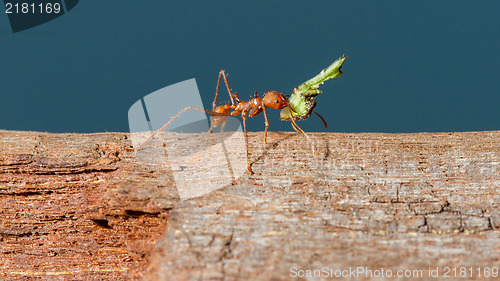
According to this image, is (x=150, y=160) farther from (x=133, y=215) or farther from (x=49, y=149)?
(x=49, y=149)

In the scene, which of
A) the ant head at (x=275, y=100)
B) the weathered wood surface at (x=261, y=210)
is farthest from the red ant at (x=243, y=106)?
the weathered wood surface at (x=261, y=210)

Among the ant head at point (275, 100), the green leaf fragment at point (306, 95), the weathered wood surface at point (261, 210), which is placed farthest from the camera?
the ant head at point (275, 100)

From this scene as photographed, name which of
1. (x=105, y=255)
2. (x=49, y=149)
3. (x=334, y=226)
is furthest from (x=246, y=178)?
(x=49, y=149)

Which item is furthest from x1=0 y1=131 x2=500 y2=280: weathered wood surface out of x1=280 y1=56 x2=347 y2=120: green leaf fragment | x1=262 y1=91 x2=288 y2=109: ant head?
x1=262 y1=91 x2=288 y2=109: ant head

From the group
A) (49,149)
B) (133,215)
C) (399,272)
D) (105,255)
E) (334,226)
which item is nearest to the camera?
(399,272)

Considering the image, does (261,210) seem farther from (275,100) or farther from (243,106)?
(243,106)

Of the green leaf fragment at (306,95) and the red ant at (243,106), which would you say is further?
the red ant at (243,106)

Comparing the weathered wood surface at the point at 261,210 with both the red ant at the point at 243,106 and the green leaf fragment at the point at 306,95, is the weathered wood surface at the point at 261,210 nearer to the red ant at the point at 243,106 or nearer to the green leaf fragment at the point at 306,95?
the green leaf fragment at the point at 306,95
